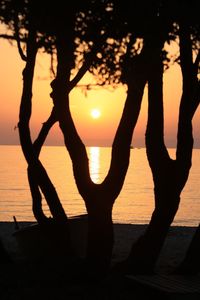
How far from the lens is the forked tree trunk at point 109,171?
35.4 ft

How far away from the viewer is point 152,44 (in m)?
10.7

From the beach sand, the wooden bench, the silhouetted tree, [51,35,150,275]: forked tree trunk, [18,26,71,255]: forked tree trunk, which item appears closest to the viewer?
the wooden bench

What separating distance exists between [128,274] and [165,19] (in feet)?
13.9

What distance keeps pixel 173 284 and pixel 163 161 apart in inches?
95.9

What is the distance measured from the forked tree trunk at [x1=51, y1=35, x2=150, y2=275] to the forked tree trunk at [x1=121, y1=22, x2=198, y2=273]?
548 mm

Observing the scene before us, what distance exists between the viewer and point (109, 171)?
35.8ft

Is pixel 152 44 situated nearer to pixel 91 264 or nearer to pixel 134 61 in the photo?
pixel 134 61

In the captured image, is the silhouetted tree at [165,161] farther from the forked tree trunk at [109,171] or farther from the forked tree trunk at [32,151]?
the forked tree trunk at [32,151]

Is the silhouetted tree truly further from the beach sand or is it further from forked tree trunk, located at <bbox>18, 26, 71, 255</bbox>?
forked tree trunk, located at <bbox>18, 26, 71, 255</bbox>

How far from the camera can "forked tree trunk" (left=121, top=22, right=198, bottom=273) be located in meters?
11.1

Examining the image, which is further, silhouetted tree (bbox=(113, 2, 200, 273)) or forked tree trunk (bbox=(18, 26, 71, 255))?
forked tree trunk (bbox=(18, 26, 71, 255))

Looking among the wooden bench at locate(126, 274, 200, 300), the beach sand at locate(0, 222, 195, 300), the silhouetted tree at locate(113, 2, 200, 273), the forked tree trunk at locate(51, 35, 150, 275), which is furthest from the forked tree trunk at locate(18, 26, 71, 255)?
the wooden bench at locate(126, 274, 200, 300)

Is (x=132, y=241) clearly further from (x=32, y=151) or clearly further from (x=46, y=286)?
(x=46, y=286)

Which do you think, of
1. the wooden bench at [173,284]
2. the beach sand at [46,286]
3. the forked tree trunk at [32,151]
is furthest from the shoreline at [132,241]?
the wooden bench at [173,284]
